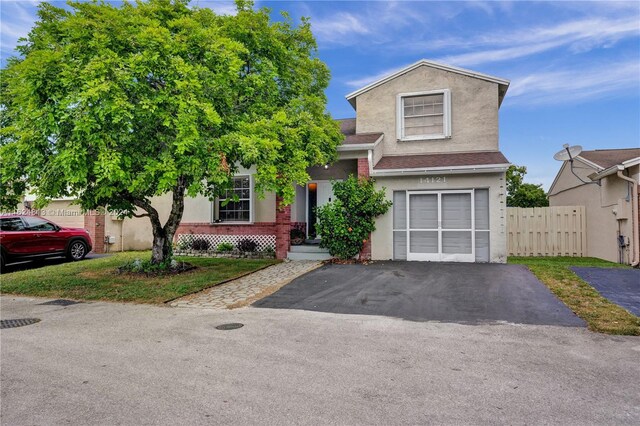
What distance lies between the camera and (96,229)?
16562mm

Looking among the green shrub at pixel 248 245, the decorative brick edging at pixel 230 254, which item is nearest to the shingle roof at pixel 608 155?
the decorative brick edging at pixel 230 254

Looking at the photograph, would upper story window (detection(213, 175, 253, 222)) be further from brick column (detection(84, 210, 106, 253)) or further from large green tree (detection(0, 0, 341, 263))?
brick column (detection(84, 210, 106, 253))

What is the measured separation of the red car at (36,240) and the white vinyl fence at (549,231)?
55.7 feet

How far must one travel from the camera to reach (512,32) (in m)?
13.0

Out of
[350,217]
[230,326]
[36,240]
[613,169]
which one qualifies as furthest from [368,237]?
[36,240]

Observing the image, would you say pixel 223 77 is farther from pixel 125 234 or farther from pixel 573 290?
pixel 125 234

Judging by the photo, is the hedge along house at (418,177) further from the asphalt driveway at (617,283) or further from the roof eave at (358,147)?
the asphalt driveway at (617,283)

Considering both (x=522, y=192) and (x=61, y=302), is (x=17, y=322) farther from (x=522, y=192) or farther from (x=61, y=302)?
(x=522, y=192)

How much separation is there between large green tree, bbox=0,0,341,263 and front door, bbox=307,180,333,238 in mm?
4941

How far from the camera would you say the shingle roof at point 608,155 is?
44.2 ft

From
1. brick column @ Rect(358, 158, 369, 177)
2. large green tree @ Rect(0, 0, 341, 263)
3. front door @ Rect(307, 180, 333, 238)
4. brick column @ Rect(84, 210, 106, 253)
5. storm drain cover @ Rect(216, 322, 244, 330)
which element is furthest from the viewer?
brick column @ Rect(84, 210, 106, 253)

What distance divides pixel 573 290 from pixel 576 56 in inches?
450

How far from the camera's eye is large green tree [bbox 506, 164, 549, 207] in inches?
1021

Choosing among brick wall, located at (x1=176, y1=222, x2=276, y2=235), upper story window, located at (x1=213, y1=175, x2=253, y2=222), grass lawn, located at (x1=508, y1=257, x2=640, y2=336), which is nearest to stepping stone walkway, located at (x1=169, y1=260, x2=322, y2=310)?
brick wall, located at (x1=176, y1=222, x2=276, y2=235)
